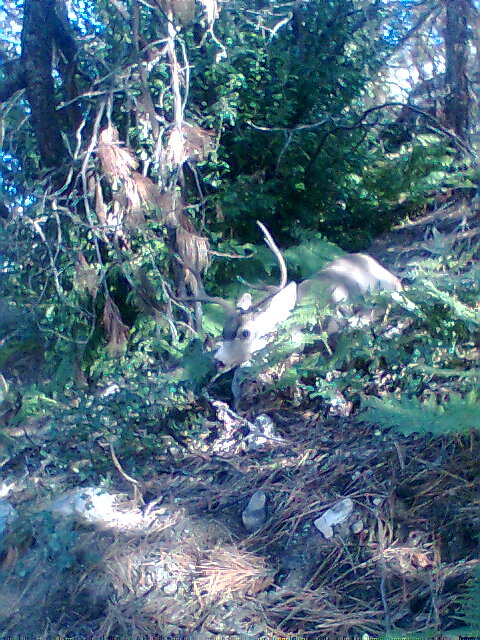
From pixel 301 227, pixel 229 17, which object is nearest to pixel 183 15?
pixel 229 17

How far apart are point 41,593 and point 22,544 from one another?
41 cm

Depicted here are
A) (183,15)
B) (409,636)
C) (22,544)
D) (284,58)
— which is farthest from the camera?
(284,58)

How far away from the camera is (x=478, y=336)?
3.32m

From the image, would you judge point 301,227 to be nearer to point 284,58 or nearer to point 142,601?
point 284,58

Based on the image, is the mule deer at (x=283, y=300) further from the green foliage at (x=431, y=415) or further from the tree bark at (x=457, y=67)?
the tree bark at (x=457, y=67)

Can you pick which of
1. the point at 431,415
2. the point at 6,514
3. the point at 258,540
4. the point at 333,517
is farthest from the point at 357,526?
the point at 6,514

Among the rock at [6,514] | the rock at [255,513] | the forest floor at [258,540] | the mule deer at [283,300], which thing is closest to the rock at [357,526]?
the forest floor at [258,540]

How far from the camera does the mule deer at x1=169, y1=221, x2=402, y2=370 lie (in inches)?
155

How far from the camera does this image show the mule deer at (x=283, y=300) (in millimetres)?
3949

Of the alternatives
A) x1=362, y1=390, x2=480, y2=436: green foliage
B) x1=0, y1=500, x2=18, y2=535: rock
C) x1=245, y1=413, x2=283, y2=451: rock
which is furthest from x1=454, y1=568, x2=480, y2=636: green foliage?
x1=0, y1=500, x2=18, y2=535: rock

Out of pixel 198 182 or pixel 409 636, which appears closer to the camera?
pixel 409 636

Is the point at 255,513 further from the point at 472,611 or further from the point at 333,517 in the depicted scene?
the point at 472,611

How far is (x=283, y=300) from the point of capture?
4.20 m

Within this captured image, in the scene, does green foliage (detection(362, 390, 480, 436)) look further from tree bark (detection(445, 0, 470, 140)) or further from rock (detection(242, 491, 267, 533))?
tree bark (detection(445, 0, 470, 140))
